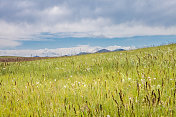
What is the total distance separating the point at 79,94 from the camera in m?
4.54

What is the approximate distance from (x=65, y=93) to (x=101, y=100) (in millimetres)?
1735

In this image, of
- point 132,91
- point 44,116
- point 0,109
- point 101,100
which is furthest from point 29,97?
point 132,91

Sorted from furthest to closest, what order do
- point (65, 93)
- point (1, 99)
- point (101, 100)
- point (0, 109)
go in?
point (1, 99)
point (65, 93)
point (0, 109)
point (101, 100)

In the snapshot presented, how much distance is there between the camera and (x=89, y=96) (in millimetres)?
4180

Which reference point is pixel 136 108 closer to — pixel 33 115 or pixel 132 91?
pixel 132 91

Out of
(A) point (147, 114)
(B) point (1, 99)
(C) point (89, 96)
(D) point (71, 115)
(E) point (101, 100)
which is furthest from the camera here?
(B) point (1, 99)

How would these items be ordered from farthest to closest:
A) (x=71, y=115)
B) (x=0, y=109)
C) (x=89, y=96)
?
1. (x=0, y=109)
2. (x=89, y=96)
3. (x=71, y=115)

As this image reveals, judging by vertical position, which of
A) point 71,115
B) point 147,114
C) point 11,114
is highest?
point 147,114

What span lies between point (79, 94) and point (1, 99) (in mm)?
3334

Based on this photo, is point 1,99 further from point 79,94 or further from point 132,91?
point 132,91

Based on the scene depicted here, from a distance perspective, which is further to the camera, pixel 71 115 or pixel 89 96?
pixel 89 96

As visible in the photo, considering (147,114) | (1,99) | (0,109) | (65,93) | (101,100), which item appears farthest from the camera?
(1,99)

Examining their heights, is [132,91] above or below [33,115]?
above

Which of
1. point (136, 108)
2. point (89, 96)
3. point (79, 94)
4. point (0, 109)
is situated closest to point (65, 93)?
point (79, 94)
